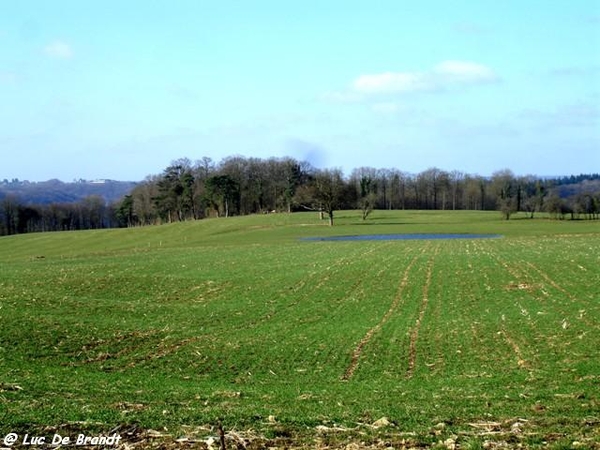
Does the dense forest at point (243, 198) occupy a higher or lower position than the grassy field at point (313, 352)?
higher

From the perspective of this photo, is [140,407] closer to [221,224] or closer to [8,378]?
[8,378]

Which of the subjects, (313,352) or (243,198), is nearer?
(313,352)

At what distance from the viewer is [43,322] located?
66.8 ft

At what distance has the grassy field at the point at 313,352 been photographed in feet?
29.9

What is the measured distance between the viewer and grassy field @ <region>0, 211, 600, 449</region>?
29.9 feet

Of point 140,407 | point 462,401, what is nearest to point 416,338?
point 462,401

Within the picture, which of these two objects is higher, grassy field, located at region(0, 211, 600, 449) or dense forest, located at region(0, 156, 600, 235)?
dense forest, located at region(0, 156, 600, 235)

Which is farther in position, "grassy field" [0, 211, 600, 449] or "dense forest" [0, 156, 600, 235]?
"dense forest" [0, 156, 600, 235]

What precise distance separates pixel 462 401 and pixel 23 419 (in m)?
7.59

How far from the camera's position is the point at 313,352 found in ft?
57.2

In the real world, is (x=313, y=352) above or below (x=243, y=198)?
below

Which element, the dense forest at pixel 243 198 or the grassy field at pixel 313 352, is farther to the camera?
the dense forest at pixel 243 198

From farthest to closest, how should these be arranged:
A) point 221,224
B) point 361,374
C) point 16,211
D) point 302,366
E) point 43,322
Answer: point 16,211 → point 221,224 → point 43,322 → point 302,366 → point 361,374

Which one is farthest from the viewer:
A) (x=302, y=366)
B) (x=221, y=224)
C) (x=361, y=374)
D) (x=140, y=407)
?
(x=221, y=224)
